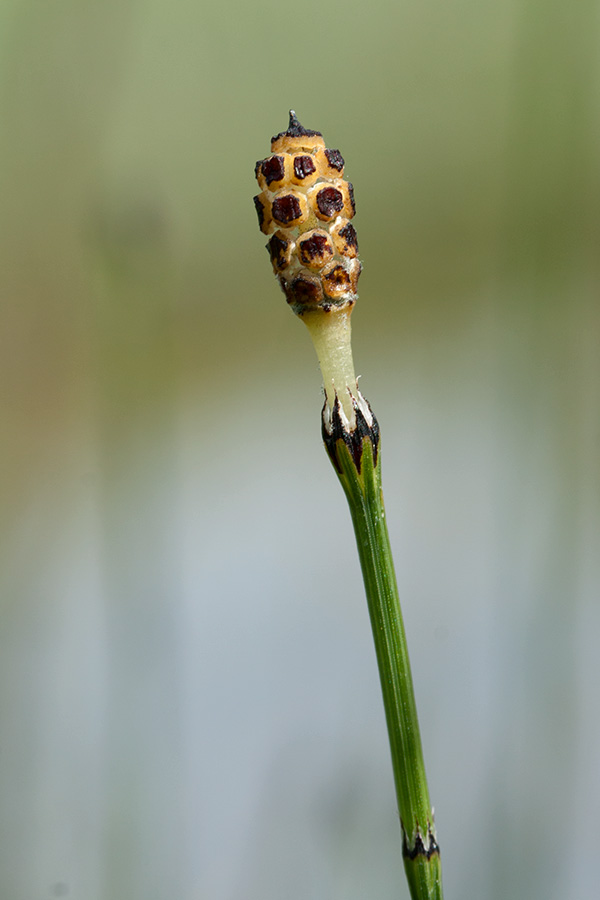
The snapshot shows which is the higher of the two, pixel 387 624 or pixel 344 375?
pixel 344 375

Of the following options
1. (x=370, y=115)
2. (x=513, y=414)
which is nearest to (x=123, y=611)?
(x=513, y=414)

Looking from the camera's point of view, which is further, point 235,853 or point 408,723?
point 235,853

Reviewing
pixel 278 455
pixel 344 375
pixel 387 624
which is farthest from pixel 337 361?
pixel 278 455

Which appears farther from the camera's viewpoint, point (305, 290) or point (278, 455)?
point (278, 455)

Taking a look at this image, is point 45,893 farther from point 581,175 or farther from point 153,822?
point 581,175

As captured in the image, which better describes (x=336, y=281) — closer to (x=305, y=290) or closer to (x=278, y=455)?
(x=305, y=290)

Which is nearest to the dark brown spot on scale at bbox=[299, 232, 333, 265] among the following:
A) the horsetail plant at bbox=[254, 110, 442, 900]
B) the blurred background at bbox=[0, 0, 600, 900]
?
the horsetail plant at bbox=[254, 110, 442, 900]
